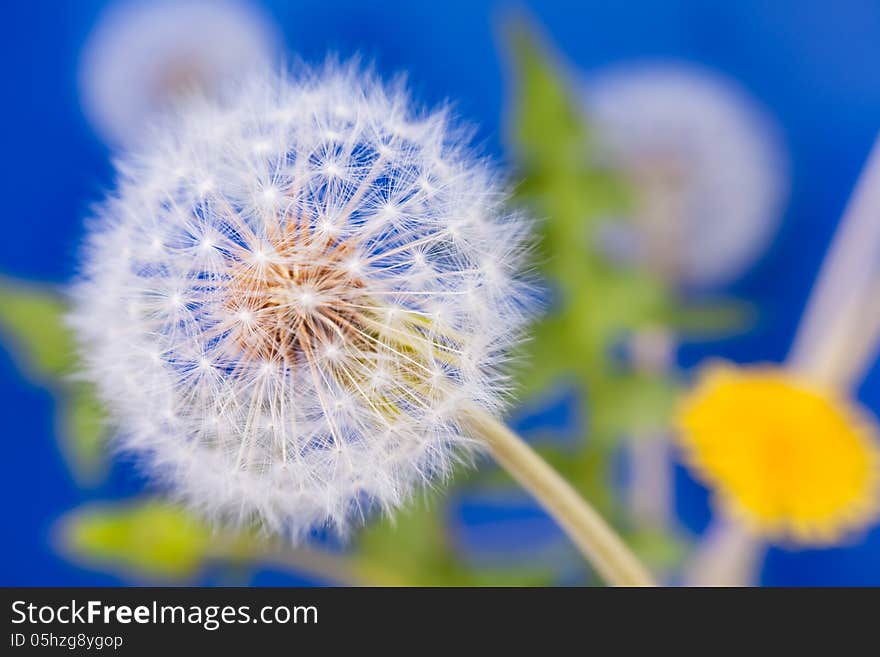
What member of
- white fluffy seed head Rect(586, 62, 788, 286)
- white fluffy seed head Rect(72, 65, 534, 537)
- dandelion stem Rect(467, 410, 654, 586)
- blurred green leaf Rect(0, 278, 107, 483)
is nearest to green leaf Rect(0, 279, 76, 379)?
blurred green leaf Rect(0, 278, 107, 483)

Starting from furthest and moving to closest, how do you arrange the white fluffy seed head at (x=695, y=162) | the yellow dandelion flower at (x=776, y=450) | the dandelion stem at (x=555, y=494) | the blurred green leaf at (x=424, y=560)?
1. the white fluffy seed head at (x=695, y=162)
2. the blurred green leaf at (x=424, y=560)
3. the yellow dandelion flower at (x=776, y=450)
4. the dandelion stem at (x=555, y=494)

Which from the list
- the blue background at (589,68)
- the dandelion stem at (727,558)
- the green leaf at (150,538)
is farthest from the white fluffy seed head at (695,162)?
the green leaf at (150,538)

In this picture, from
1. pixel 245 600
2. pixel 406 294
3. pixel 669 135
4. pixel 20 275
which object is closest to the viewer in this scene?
pixel 406 294

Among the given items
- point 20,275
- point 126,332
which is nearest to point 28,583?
point 20,275

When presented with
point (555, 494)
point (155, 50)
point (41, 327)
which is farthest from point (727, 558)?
point (155, 50)

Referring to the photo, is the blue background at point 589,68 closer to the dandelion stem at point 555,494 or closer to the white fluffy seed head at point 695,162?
the white fluffy seed head at point 695,162

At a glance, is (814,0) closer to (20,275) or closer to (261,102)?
(261,102)

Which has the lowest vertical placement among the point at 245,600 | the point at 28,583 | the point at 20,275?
the point at 245,600
